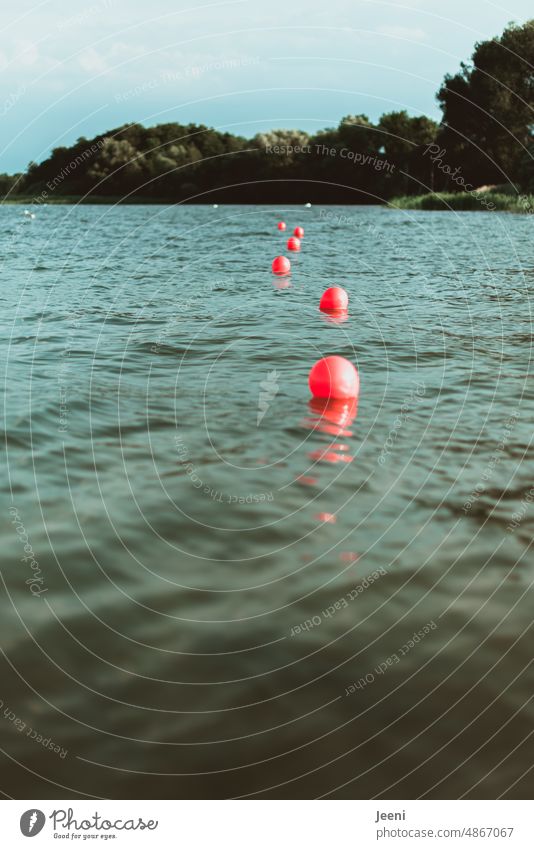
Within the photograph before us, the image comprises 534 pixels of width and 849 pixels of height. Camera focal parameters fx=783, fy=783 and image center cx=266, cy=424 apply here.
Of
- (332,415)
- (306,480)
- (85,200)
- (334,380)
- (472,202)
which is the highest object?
(85,200)

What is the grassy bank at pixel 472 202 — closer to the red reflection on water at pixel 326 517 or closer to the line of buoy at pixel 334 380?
the line of buoy at pixel 334 380

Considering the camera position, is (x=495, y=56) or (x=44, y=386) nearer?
(x=44, y=386)

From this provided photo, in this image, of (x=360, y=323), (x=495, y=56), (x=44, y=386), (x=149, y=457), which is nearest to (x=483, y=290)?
(x=360, y=323)

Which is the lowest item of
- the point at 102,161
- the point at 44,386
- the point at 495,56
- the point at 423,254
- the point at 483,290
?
the point at 44,386

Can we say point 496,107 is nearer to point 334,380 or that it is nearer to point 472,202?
point 472,202

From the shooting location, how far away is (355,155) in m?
80.6

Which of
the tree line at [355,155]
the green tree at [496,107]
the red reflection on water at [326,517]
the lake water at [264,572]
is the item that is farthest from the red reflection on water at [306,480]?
the green tree at [496,107]

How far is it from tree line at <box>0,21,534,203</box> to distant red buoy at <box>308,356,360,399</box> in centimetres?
6309

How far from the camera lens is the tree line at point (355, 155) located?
78.9m

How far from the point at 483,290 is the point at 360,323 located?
6.99 meters

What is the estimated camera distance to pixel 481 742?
451cm

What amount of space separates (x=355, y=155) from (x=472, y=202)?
1500 centimetres

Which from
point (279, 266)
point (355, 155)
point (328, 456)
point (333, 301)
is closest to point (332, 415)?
point (328, 456)

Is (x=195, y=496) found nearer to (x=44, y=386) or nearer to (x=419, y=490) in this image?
(x=419, y=490)
